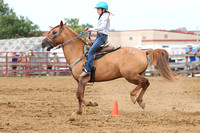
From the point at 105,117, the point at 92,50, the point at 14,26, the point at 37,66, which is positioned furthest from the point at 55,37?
the point at 14,26

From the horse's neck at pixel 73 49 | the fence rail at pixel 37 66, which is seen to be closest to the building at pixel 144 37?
the fence rail at pixel 37 66

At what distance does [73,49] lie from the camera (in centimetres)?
791

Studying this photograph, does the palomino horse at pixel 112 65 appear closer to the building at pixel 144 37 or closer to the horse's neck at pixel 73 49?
the horse's neck at pixel 73 49

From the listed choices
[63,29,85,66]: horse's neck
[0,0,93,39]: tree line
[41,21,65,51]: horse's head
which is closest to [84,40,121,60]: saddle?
[63,29,85,66]: horse's neck

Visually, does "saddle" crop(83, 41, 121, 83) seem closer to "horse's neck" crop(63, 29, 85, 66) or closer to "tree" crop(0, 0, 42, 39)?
"horse's neck" crop(63, 29, 85, 66)

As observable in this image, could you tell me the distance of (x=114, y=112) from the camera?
7105 mm

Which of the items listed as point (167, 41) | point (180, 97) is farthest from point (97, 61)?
point (167, 41)

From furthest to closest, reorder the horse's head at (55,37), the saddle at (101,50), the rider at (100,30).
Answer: the horse's head at (55,37), the saddle at (101,50), the rider at (100,30)

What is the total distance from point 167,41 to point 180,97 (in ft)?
148

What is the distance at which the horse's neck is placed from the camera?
25.7ft

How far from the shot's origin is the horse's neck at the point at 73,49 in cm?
782

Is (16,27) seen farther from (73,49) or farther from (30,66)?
(73,49)

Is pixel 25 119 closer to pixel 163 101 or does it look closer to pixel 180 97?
pixel 163 101

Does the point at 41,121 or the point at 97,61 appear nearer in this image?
the point at 41,121
